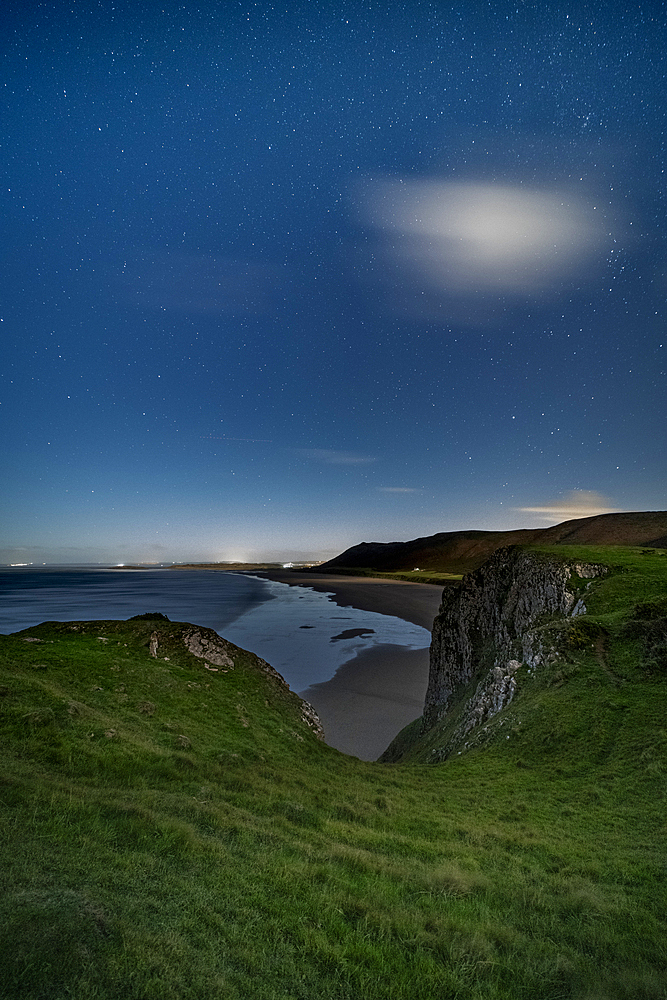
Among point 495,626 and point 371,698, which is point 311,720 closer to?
point 495,626

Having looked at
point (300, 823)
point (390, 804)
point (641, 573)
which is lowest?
point (390, 804)

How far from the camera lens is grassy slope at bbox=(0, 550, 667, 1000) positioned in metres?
5.64

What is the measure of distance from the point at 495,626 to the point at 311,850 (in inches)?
1088

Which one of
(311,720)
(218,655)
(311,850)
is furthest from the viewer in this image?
(218,655)

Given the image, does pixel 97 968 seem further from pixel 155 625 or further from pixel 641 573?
pixel 641 573

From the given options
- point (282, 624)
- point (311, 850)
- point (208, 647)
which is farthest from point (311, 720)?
point (282, 624)

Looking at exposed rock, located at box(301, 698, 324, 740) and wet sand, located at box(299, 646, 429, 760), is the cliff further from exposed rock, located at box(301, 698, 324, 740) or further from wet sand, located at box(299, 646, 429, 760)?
exposed rock, located at box(301, 698, 324, 740)

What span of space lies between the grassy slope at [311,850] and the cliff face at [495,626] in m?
4.07

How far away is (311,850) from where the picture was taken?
9305 mm

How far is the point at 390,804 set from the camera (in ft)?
44.9

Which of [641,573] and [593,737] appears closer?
[593,737]

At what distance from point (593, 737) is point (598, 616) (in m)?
8.72

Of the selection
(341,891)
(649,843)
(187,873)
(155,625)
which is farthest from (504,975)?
(155,625)

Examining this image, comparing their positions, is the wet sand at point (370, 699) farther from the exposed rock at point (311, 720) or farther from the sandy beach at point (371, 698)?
the exposed rock at point (311, 720)
